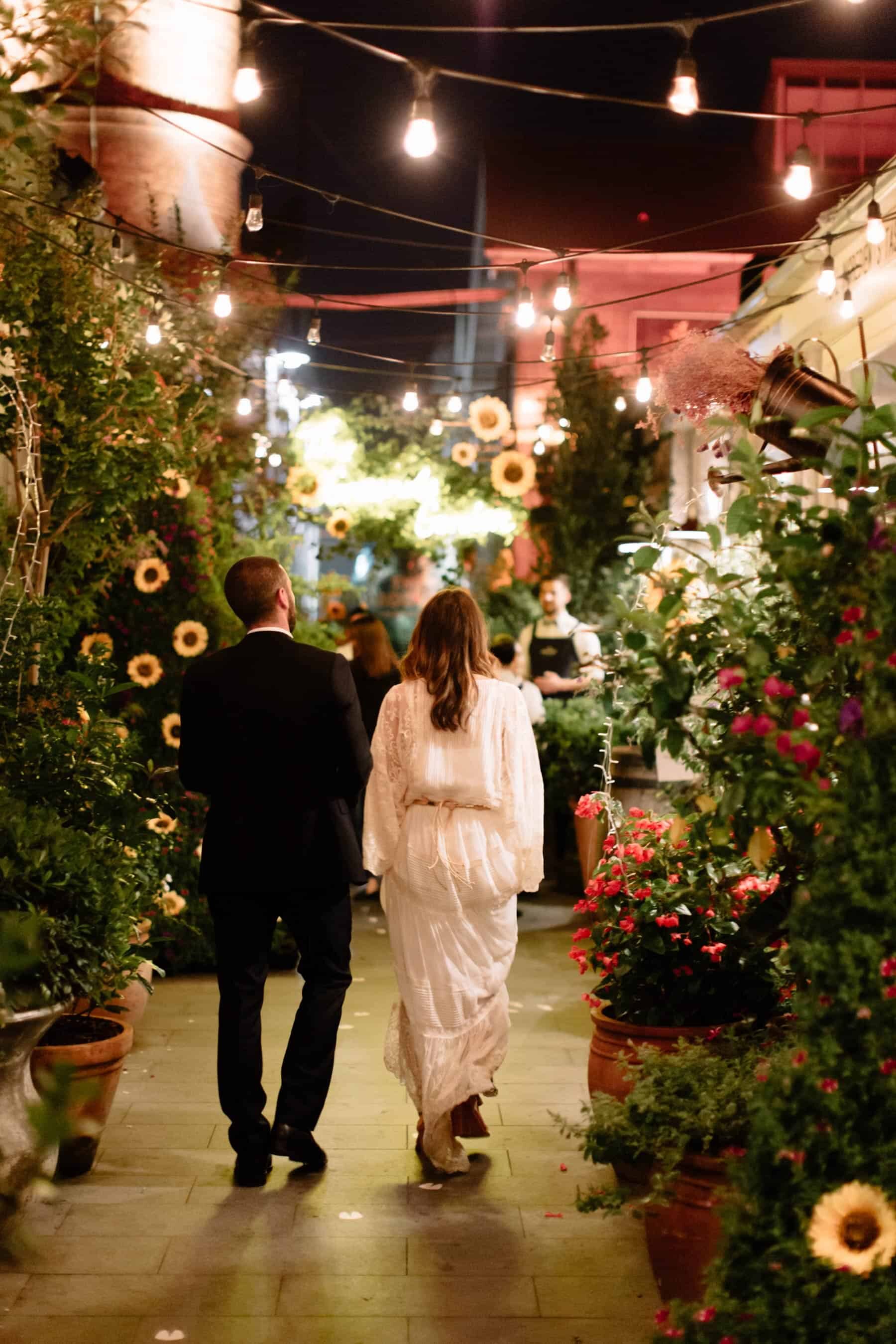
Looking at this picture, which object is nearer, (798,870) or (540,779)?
(798,870)

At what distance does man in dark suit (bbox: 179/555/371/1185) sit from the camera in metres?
4.18

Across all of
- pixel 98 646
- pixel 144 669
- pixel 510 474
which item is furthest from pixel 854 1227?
pixel 510 474

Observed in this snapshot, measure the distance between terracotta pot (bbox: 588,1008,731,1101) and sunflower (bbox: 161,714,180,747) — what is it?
336 cm

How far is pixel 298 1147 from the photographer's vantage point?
4.31m

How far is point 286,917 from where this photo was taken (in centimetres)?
429

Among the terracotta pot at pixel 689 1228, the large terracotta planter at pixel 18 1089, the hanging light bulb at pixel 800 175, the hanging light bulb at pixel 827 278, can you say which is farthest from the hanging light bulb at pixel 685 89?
the large terracotta planter at pixel 18 1089

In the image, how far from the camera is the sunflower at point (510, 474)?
35.1 ft

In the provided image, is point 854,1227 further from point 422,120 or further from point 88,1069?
point 422,120

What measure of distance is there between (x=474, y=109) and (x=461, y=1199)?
47.1ft

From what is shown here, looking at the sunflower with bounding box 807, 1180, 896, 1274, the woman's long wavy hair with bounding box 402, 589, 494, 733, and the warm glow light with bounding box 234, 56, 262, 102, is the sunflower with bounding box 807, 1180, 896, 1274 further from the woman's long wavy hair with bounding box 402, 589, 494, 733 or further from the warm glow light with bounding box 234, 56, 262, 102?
the warm glow light with bounding box 234, 56, 262, 102

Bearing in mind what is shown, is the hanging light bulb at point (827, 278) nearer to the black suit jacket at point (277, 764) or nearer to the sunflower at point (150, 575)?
the black suit jacket at point (277, 764)

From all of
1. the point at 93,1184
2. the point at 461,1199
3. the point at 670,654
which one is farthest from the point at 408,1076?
the point at 670,654

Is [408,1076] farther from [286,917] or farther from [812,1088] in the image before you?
[812,1088]

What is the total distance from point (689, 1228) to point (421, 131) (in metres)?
3.72
